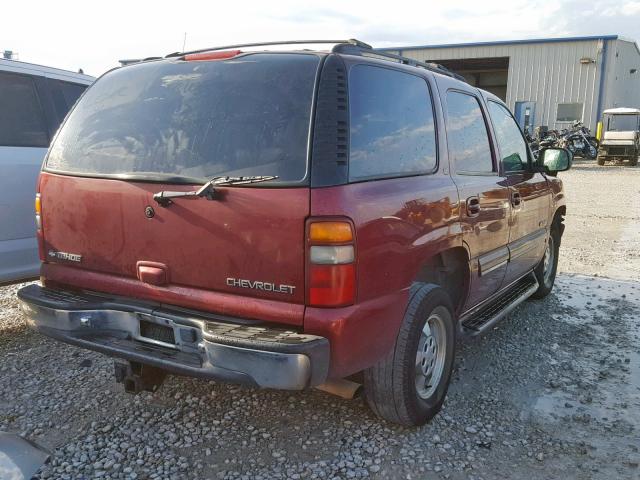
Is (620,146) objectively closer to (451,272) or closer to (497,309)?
(497,309)

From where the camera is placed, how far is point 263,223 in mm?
2492

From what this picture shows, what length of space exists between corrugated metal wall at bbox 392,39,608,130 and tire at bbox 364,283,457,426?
88.2 ft

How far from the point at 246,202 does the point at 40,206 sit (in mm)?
1381

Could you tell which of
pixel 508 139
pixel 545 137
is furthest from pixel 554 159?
pixel 545 137

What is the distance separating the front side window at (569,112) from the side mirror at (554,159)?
985 inches

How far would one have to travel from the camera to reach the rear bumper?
7.82ft

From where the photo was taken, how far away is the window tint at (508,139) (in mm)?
4297

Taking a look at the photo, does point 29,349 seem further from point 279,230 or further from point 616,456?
point 616,456

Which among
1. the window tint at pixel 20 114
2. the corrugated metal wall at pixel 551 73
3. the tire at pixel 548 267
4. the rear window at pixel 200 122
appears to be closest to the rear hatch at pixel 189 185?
the rear window at pixel 200 122

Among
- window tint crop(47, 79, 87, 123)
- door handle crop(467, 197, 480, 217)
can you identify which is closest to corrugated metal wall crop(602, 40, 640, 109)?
door handle crop(467, 197, 480, 217)

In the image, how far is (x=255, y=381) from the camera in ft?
7.94

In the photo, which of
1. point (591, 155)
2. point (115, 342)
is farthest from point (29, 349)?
point (591, 155)

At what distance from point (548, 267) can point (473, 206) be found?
8.85 ft

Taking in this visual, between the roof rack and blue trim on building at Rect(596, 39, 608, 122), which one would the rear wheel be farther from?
blue trim on building at Rect(596, 39, 608, 122)
